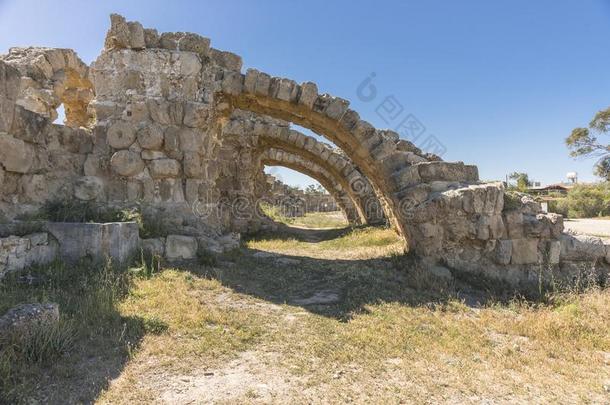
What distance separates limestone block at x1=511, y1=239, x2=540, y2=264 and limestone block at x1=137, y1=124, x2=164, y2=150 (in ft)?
18.9

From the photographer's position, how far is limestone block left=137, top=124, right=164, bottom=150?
18.2ft

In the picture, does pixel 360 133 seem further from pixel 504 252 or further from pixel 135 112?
pixel 135 112

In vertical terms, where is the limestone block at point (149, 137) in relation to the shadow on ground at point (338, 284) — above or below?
above

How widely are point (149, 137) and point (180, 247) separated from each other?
182 centimetres

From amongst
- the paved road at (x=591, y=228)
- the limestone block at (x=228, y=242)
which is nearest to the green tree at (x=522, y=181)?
the paved road at (x=591, y=228)

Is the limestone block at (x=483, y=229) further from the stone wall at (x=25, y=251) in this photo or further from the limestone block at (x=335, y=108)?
the stone wall at (x=25, y=251)

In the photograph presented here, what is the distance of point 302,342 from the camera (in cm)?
319

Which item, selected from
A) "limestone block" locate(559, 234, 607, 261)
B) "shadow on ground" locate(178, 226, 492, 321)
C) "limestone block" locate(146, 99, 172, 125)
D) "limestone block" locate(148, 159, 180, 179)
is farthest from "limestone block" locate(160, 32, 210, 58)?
"limestone block" locate(559, 234, 607, 261)

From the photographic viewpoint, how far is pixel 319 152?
12.7 meters

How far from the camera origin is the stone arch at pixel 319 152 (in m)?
11.9

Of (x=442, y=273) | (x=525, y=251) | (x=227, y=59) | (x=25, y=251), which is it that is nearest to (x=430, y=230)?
(x=442, y=273)

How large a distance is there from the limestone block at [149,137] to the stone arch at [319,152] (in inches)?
240

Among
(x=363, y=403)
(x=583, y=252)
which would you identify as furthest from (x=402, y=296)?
(x=583, y=252)

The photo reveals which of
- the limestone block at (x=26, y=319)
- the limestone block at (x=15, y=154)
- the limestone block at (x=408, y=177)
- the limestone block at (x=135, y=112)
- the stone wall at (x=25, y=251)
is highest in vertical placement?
the limestone block at (x=135, y=112)
